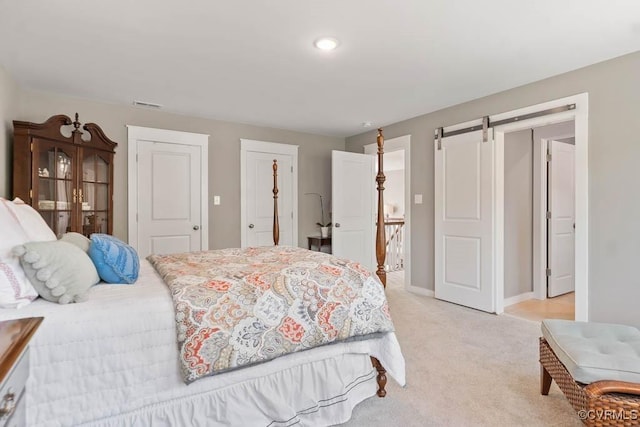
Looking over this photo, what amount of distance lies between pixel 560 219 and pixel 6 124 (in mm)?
5972

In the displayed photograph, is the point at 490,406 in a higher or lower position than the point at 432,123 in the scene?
lower

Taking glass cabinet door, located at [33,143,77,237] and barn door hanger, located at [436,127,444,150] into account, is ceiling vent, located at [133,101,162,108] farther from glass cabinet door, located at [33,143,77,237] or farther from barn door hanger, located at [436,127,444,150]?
barn door hanger, located at [436,127,444,150]

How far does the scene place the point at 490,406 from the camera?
6.24ft

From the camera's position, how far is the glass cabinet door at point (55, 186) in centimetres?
293

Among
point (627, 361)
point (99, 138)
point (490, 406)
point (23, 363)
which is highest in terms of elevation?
point (99, 138)

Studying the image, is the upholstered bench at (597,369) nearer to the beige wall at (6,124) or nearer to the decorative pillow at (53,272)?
the decorative pillow at (53,272)

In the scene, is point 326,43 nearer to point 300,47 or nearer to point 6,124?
point 300,47

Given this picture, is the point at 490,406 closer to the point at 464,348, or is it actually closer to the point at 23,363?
the point at 464,348

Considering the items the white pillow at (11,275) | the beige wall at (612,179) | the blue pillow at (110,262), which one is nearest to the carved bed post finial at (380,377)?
the blue pillow at (110,262)

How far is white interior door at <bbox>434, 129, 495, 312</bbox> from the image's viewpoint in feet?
11.8

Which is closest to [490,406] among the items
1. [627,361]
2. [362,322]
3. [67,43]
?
[627,361]

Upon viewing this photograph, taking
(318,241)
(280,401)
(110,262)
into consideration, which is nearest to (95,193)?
(110,262)

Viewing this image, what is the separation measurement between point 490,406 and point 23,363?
2.15 metres

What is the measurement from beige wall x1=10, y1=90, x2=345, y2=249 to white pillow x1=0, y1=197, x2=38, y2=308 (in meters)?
2.00
